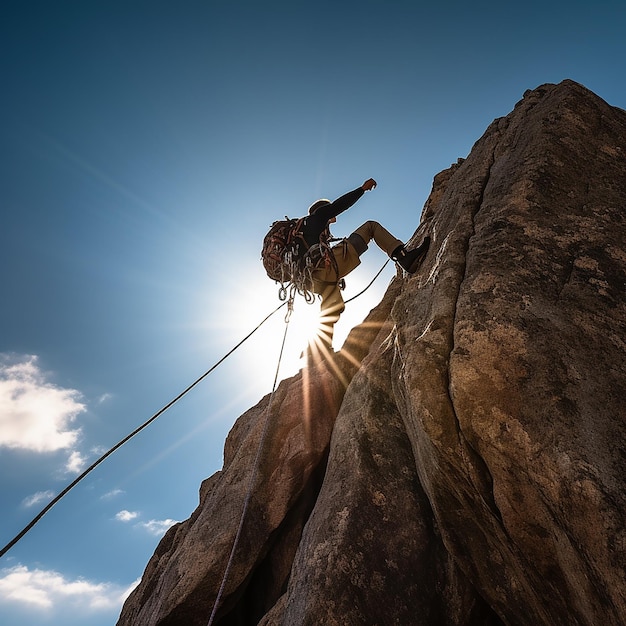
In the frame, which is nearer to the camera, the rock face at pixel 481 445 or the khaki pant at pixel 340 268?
the rock face at pixel 481 445

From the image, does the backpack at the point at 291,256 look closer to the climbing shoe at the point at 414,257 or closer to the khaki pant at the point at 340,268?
the khaki pant at the point at 340,268

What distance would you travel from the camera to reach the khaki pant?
7.14 m

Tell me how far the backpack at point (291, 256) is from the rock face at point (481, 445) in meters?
1.92

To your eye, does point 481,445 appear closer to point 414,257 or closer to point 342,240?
point 414,257

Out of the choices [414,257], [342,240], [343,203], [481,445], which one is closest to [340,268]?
[342,240]

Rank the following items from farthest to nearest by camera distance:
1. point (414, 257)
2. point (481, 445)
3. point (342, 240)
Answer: point (342, 240) < point (414, 257) < point (481, 445)

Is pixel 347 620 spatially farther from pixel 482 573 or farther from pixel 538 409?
pixel 538 409

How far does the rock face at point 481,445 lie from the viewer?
278cm

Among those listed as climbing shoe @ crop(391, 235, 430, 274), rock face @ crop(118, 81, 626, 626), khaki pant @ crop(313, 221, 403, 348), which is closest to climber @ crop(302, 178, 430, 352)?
khaki pant @ crop(313, 221, 403, 348)

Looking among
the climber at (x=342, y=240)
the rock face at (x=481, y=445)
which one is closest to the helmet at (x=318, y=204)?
the climber at (x=342, y=240)

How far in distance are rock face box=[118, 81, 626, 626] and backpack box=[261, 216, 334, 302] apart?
1921 mm

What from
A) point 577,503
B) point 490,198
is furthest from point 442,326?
point 490,198

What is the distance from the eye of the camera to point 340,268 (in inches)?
312

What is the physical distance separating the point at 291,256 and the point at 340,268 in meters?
1.00
